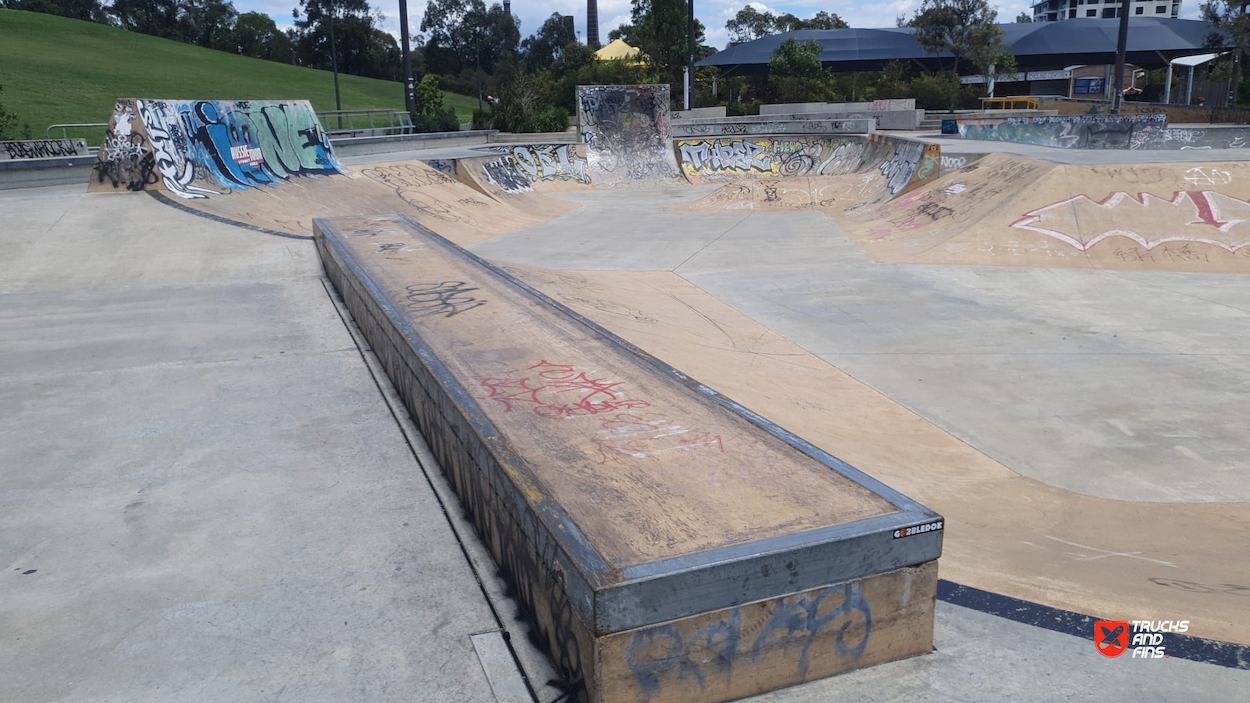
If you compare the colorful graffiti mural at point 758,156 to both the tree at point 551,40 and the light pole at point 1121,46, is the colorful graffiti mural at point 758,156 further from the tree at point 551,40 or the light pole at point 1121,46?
the tree at point 551,40

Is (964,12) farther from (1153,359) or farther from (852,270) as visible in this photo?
(1153,359)

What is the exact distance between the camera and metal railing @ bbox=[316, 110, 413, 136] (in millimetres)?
32781

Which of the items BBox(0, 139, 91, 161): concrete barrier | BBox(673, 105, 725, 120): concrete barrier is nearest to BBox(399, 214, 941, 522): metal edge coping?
BBox(0, 139, 91, 161): concrete barrier

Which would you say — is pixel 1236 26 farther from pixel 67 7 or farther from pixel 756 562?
pixel 67 7

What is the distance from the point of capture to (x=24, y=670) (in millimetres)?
3127

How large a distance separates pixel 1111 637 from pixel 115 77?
57.7 m

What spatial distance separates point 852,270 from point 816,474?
38.7ft

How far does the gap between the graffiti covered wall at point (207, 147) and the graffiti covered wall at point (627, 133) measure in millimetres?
12510

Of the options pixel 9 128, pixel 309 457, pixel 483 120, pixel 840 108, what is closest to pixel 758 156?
pixel 483 120

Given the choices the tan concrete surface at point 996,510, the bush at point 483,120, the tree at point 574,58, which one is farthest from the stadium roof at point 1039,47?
the tan concrete surface at point 996,510

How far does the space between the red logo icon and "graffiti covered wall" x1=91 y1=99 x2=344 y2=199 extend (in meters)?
15.5

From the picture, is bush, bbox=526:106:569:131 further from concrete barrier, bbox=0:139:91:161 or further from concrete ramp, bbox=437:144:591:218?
concrete barrier, bbox=0:139:91:161

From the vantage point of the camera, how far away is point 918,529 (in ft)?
10.5

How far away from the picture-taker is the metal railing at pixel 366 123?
32.8 meters
